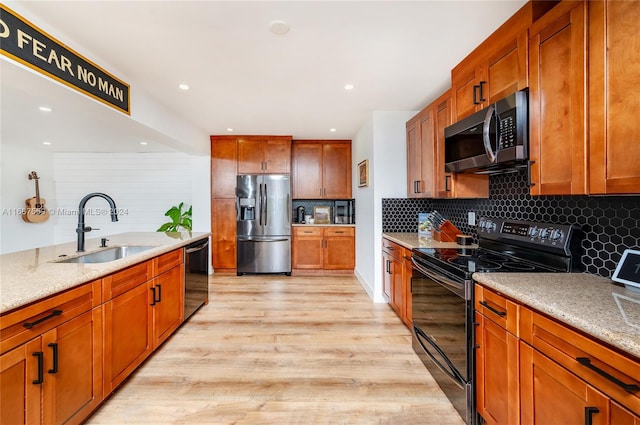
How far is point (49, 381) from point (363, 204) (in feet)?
11.9

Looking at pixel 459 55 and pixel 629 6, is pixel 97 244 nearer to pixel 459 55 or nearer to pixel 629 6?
pixel 459 55

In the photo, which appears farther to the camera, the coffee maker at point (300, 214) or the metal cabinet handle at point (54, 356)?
the coffee maker at point (300, 214)

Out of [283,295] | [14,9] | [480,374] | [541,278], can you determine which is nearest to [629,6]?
[541,278]

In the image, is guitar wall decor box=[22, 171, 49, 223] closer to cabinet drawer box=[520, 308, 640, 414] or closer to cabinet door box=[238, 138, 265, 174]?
cabinet door box=[238, 138, 265, 174]

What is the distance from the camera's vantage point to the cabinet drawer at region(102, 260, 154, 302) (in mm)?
1689

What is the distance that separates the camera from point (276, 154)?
16.3ft

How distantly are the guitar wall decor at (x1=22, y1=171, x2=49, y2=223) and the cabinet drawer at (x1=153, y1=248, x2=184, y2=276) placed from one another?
4.73 metres

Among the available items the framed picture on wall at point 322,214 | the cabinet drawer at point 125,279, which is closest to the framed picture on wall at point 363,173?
the framed picture on wall at point 322,214

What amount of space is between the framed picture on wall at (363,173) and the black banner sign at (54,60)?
283 cm

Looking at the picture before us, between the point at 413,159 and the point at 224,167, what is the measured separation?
10.5 feet

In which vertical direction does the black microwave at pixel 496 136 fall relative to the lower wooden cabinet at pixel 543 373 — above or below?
above

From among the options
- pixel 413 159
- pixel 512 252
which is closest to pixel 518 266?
pixel 512 252

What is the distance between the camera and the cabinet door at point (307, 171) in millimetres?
5266

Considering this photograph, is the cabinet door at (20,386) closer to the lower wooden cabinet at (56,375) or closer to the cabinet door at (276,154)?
the lower wooden cabinet at (56,375)
